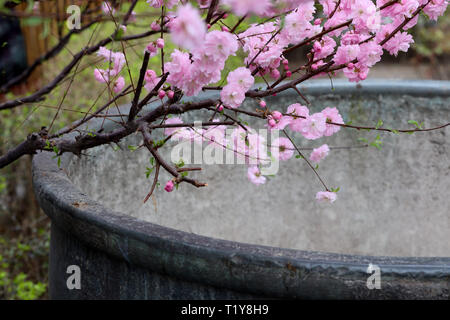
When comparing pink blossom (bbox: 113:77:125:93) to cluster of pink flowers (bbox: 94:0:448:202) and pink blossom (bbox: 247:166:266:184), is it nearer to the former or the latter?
cluster of pink flowers (bbox: 94:0:448:202)

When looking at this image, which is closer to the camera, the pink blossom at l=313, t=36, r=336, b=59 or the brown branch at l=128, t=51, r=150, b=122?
the brown branch at l=128, t=51, r=150, b=122

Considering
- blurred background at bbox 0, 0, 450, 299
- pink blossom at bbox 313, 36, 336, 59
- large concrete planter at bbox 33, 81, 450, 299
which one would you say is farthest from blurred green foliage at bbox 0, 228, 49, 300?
pink blossom at bbox 313, 36, 336, 59

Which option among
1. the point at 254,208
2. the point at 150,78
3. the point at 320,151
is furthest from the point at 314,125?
the point at 254,208

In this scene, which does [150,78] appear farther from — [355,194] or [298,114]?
[355,194]

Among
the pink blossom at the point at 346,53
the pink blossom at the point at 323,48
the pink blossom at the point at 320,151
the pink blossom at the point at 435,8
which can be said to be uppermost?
the pink blossom at the point at 435,8

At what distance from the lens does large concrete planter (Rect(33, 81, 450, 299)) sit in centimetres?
105

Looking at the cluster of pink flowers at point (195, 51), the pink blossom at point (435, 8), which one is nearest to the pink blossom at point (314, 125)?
the cluster of pink flowers at point (195, 51)

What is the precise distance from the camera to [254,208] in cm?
205

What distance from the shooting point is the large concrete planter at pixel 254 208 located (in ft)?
3.43

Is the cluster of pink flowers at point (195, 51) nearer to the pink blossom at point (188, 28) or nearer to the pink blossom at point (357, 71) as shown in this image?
the pink blossom at point (188, 28)

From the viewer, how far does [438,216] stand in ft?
6.73

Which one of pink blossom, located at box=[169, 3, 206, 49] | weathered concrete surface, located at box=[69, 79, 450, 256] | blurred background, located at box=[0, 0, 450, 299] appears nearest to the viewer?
pink blossom, located at box=[169, 3, 206, 49]
